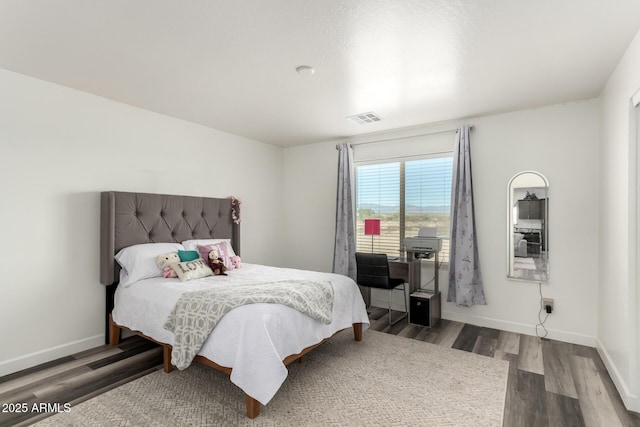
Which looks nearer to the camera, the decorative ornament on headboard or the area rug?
the area rug

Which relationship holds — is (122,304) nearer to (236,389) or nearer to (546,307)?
(236,389)

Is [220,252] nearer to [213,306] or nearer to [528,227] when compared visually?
[213,306]

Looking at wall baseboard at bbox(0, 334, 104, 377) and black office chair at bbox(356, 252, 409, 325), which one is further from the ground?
black office chair at bbox(356, 252, 409, 325)

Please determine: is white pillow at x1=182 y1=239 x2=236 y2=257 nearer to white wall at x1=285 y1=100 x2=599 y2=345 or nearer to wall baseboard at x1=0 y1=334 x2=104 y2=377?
wall baseboard at x1=0 y1=334 x2=104 y2=377

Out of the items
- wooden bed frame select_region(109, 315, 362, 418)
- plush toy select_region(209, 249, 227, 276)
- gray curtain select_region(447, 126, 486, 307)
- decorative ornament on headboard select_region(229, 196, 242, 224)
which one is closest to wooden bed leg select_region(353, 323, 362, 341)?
wooden bed frame select_region(109, 315, 362, 418)

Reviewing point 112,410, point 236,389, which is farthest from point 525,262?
point 112,410

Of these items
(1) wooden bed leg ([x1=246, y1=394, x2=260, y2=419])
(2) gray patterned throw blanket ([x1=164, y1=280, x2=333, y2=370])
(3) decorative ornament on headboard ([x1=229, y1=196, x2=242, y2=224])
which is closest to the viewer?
(1) wooden bed leg ([x1=246, y1=394, x2=260, y2=419])

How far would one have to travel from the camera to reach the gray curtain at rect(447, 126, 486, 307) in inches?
147

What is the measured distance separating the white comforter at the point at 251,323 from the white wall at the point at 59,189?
17.3 inches

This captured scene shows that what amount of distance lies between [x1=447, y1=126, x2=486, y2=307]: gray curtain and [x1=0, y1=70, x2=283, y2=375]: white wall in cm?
324

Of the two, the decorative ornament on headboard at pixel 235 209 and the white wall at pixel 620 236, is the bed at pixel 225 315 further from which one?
the white wall at pixel 620 236

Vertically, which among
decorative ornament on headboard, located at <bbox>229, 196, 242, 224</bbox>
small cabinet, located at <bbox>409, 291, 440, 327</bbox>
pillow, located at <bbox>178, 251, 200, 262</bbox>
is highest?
decorative ornament on headboard, located at <bbox>229, 196, 242, 224</bbox>

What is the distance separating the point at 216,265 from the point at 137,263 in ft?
2.28

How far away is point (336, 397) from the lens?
2316 millimetres
